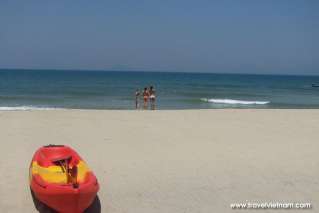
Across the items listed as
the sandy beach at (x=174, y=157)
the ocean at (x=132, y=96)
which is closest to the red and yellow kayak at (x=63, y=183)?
the sandy beach at (x=174, y=157)

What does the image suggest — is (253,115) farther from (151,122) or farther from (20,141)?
(20,141)

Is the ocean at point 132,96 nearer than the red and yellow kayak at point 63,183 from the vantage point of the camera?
No

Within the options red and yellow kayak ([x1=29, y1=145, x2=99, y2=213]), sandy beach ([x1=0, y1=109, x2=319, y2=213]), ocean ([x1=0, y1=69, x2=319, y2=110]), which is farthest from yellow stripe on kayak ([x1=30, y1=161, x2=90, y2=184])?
ocean ([x1=0, y1=69, x2=319, y2=110])

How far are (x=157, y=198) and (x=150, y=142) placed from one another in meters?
3.73

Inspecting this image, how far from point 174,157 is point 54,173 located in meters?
3.36

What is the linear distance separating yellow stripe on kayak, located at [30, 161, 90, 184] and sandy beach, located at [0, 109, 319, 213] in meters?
0.49

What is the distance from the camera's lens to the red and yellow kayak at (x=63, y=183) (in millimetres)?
5641

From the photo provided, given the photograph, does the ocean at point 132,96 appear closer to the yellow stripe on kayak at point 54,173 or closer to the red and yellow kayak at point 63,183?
the red and yellow kayak at point 63,183

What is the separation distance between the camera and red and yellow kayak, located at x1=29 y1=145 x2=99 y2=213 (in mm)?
5641

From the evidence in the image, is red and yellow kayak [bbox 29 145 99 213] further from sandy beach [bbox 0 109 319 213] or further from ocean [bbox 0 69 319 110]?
ocean [bbox 0 69 319 110]

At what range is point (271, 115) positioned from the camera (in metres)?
15.5

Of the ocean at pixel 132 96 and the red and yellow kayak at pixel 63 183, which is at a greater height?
the ocean at pixel 132 96

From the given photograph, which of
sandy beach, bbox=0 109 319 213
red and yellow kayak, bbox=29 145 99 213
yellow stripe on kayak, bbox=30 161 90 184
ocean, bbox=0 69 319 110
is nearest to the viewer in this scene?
red and yellow kayak, bbox=29 145 99 213

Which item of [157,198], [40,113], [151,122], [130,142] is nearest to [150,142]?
[130,142]
